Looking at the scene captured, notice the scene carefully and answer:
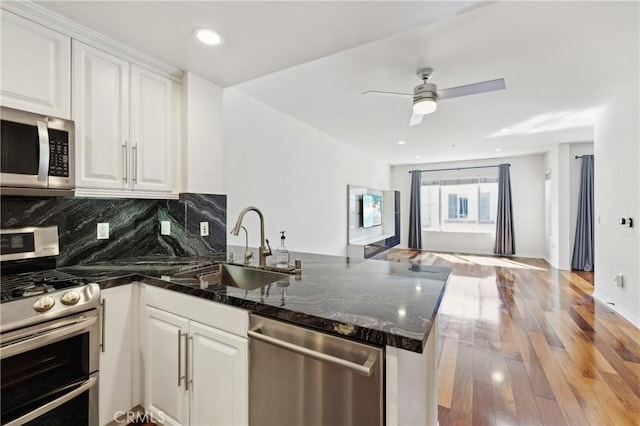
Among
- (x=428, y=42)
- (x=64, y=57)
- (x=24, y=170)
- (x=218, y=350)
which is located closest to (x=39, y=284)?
(x=24, y=170)

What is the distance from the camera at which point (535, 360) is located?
248cm

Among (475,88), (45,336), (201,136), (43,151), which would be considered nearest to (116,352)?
(45,336)

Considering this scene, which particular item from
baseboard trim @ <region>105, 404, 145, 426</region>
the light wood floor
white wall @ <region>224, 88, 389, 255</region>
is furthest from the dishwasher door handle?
white wall @ <region>224, 88, 389, 255</region>

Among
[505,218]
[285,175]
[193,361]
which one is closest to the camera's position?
[193,361]

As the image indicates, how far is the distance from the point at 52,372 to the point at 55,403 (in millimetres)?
133

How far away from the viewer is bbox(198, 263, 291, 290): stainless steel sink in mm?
1802

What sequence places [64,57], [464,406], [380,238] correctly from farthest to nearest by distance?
[380,238] < [464,406] < [64,57]

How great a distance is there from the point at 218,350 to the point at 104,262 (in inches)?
51.3

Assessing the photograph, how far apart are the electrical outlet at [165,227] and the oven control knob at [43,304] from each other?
1.12 metres

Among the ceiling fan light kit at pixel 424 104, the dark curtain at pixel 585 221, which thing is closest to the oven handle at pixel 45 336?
the ceiling fan light kit at pixel 424 104

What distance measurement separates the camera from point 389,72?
2.78 m

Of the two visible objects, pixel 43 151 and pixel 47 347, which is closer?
pixel 47 347

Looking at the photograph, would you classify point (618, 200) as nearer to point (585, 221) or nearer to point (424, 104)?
point (585, 221)

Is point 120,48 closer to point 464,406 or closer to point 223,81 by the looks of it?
point 223,81
